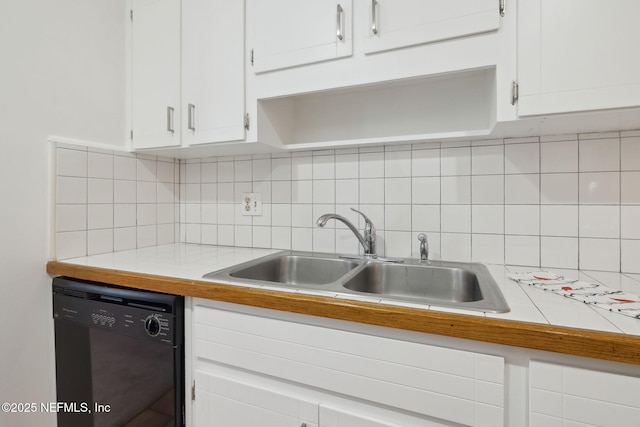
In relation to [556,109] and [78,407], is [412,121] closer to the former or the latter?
[556,109]

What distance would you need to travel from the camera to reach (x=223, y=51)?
127 cm

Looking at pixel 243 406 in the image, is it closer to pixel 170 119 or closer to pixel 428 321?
pixel 428 321

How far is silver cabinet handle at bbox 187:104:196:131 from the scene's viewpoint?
1340 mm

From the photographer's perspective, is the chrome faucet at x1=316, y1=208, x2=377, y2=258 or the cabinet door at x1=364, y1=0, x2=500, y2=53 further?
the chrome faucet at x1=316, y1=208, x2=377, y2=258

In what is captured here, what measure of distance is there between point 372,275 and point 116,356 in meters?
0.98

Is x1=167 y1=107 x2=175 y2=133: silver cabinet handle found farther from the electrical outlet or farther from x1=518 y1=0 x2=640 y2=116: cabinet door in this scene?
x1=518 y1=0 x2=640 y2=116: cabinet door

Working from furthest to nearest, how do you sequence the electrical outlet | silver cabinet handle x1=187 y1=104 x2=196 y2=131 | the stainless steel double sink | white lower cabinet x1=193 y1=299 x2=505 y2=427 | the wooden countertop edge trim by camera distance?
1. the electrical outlet
2. silver cabinet handle x1=187 y1=104 x2=196 y2=131
3. the stainless steel double sink
4. white lower cabinet x1=193 y1=299 x2=505 y2=427
5. the wooden countertop edge trim

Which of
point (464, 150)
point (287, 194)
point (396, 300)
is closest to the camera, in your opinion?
point (396, 300)

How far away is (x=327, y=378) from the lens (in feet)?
2.58

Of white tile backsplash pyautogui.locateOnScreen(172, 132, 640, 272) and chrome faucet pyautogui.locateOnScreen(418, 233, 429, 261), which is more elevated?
white tile backsplash pyautogui.locateOnScreen(172, 132, 640, 272)

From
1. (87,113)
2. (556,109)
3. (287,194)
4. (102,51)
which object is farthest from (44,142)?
(556,109)

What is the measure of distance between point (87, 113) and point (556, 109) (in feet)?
5.87

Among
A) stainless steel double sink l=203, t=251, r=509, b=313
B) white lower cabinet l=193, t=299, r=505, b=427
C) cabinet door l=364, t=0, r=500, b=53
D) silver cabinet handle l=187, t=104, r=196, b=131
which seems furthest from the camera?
silver cabinet handle l=187, t=104, r=196, b=131

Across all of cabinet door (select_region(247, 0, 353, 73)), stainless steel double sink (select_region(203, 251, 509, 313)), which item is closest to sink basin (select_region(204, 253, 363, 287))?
stainless steel double sink (select_region(203, 251, 509, 313))
